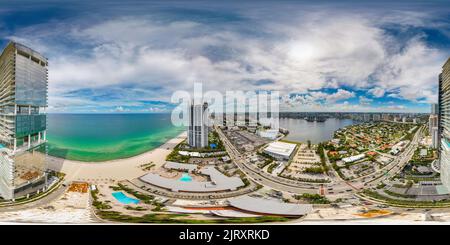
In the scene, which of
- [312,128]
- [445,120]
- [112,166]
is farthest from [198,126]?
[445,120]

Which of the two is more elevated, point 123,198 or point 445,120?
point 445,120

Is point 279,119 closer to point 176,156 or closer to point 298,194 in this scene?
point 298,194

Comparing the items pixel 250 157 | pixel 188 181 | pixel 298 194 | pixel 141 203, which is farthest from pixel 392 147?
pixel 141 203

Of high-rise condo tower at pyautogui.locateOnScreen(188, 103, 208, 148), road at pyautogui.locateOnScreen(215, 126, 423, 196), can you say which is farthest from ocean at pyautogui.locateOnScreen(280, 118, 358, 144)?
high-rise condo tower at pyautogui.locateOnScreen(188, 103, 208, 148)

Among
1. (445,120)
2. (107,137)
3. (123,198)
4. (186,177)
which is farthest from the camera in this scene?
(107,137)

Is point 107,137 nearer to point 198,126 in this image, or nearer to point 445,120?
point 198,126

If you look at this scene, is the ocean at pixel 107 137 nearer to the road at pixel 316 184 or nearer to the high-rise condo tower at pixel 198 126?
the high-rise condo tower at pixel 198 126
